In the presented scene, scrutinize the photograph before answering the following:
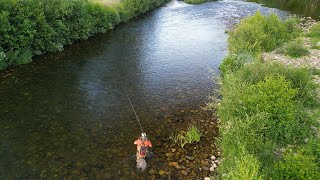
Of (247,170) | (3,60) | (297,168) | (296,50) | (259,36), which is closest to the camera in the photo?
(247,170)

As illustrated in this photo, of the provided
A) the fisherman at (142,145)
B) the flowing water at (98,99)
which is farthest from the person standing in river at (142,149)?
the flowing water at (98,99)

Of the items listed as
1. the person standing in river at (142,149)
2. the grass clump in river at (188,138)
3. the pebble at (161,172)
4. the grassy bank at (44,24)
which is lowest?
the pebble at (161,172)

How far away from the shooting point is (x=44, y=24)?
2581cm

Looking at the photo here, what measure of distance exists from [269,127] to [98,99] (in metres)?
10.6

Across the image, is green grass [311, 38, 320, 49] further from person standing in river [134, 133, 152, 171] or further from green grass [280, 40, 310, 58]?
person standing in river [134, 133, 152, 171]

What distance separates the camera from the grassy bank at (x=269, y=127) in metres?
10.1

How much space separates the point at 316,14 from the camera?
47.1 meters

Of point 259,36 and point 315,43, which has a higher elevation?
point 259,36

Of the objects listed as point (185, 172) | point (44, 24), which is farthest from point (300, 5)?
point (185, 172)

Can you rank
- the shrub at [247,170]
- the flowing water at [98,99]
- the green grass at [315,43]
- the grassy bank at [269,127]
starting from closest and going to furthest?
the shrub at [247,170]
the grassy bank at [269,127]
the flowing water at [98,99]
the green grass at [315,43]

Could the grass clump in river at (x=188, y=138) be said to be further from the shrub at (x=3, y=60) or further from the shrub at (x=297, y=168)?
the shrub at (x=3, y=60)

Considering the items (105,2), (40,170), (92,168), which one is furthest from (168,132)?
(105,2)

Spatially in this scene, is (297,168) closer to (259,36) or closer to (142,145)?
(142,145)

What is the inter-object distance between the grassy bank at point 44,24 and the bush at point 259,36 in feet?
49.5
